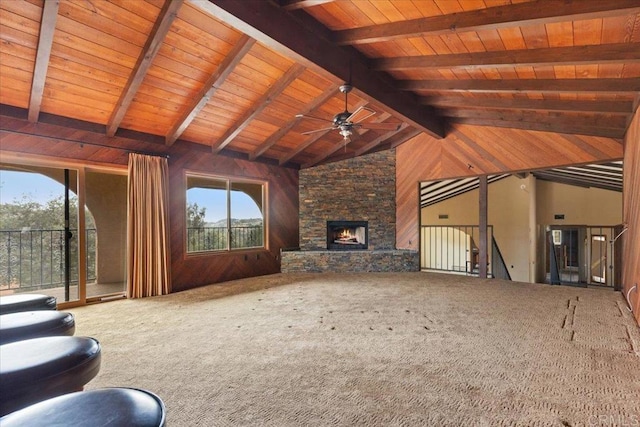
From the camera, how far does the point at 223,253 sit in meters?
6.41

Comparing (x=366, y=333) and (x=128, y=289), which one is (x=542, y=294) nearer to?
(x=366, y=333)

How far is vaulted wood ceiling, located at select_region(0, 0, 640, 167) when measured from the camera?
2.82 meters

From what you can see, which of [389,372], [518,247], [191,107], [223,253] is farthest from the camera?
[518,247]

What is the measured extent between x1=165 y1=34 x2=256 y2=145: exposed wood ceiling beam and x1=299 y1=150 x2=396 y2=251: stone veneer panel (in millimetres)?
3420

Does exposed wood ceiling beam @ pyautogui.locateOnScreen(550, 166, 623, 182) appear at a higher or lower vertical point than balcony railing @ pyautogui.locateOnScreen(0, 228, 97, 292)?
higher

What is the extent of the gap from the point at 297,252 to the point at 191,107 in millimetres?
3823

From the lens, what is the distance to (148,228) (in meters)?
5.15

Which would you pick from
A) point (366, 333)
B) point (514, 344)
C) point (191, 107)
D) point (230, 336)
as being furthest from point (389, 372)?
point (191, 107)

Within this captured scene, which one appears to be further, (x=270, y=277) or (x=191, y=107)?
(x=270, y=277)

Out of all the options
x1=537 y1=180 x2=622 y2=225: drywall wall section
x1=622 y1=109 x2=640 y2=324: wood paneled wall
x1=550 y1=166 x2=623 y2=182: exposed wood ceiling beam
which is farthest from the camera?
x1=537 y1=180 x2=622 y2=225: drywall wall section

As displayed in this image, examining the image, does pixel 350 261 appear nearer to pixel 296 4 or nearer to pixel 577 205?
pixel 296 4

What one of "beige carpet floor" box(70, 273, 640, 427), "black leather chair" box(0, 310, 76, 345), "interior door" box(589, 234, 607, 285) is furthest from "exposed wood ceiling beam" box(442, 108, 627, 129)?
"interior door" box(589, 234, 607, 285)

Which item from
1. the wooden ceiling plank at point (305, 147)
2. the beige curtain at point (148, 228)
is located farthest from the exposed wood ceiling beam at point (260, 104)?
the wooden ceiling plank at point (305, 147)

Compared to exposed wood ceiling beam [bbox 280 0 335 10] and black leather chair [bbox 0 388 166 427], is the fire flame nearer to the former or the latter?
exposed wood ceiling beam [bbox 280 0 335 10]
